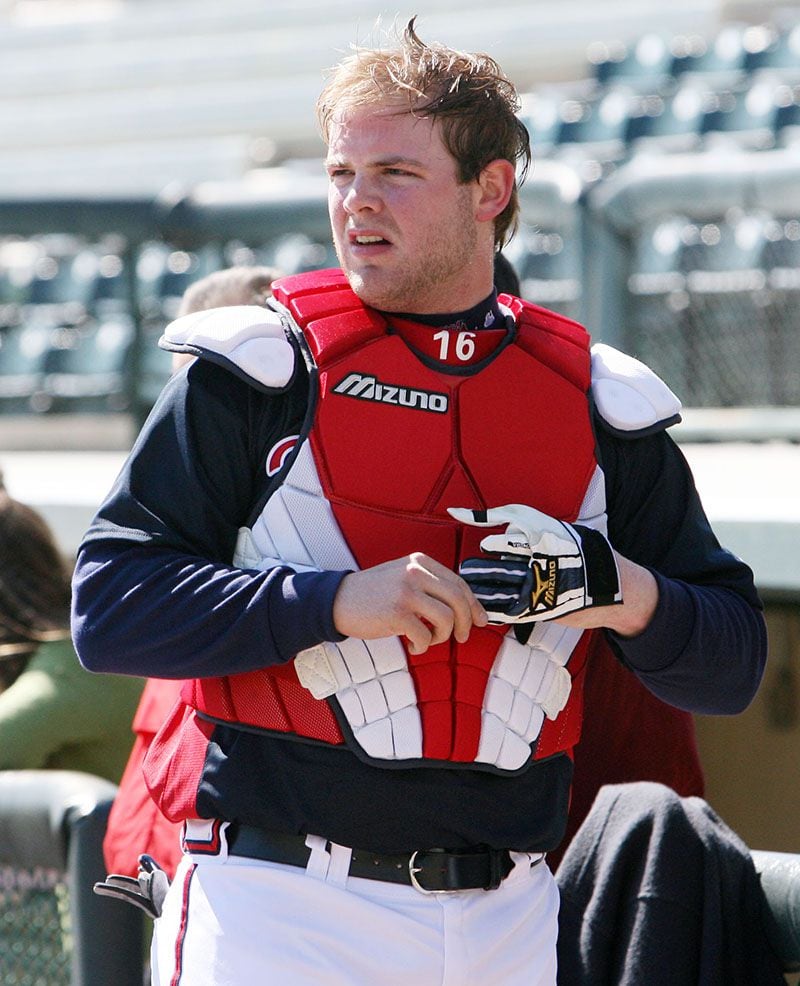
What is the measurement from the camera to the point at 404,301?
1932mm

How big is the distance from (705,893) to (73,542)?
2.22m

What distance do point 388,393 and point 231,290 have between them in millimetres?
1018

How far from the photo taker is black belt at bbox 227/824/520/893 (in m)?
1.77

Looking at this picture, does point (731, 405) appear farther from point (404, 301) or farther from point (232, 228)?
point (404, 301)

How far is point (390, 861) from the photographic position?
178 cm

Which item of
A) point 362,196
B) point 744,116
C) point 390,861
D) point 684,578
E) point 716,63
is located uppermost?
point 716,63

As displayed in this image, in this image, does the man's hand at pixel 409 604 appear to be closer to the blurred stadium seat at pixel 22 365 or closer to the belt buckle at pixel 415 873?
the belt buckle at pixel 415 873

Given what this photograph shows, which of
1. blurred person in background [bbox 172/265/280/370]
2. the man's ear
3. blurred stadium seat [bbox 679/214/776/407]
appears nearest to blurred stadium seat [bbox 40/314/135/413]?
blurred stadium seat [bbox 679/214/776/407]

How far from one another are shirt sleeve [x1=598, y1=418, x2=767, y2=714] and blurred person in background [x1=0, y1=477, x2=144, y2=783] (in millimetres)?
1484

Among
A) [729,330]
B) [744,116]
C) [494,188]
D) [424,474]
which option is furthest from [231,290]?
[744,116]

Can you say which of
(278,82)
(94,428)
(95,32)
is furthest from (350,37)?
(94,428)

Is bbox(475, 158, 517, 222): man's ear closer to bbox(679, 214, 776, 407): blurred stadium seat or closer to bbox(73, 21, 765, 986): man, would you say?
bbox(73, 21, 765, 986): man

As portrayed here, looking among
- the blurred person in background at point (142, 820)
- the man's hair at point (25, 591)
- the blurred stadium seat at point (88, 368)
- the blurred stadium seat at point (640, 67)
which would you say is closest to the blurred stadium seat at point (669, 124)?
the blurred stadium seat at point (640, 67)

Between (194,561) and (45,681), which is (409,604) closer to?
(194,561)
